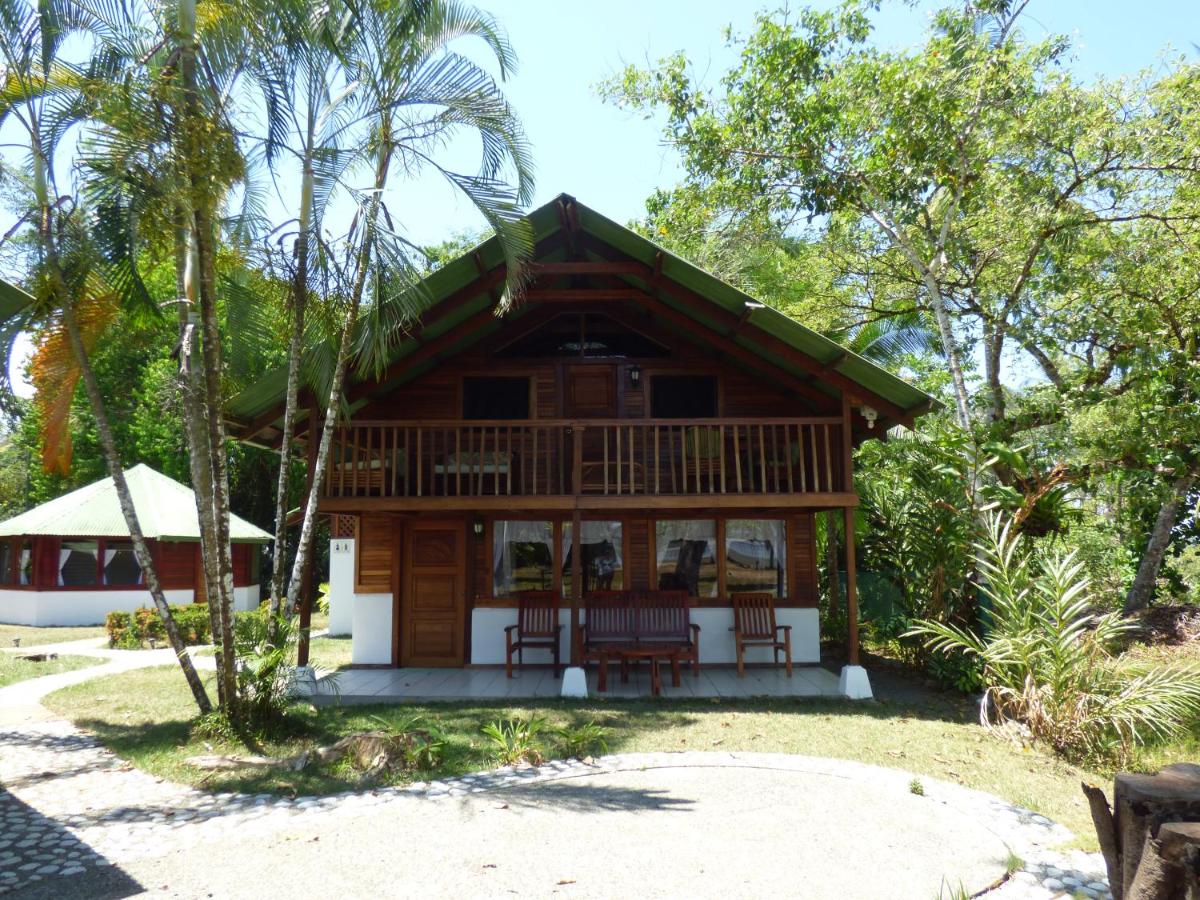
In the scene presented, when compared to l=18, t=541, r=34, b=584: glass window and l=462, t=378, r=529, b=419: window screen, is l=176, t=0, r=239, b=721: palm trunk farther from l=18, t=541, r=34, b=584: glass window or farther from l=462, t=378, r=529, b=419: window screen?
l=18, t=541, r=34, b=584: glass window

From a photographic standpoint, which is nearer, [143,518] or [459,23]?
[459,23]

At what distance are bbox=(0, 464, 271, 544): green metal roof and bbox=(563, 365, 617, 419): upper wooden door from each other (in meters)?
11.1

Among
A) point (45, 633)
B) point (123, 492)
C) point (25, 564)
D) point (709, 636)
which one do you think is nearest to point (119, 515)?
point (25, 564)

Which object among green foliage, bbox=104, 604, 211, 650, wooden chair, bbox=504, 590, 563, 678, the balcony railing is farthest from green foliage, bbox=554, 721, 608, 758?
green foliage, bbox=104, 604, 211, 650

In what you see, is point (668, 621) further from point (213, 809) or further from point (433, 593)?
point (213, 809)

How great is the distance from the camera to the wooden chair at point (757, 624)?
10.9 metres

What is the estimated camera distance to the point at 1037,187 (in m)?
11.8

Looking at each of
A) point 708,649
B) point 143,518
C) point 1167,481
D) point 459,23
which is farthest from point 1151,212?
point 143,518

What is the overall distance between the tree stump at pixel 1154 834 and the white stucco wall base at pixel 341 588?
52.4 feet

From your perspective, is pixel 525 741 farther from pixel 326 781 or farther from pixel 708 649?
pixel 708 649

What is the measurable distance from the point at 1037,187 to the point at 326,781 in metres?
12.3

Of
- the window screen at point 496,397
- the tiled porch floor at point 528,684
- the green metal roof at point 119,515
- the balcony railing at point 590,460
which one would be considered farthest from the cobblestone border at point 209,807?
the green metal roof at point 119,515

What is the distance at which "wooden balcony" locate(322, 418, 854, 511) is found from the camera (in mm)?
9656

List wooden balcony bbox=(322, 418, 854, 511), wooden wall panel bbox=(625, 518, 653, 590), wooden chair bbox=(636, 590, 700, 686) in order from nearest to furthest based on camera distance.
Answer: wooden balcony bbox=(322, 418, 854, 511) → wooden chair bbox=(636, 590, 700, 686) → wooden wall panel bbox=(625, 518, 653, 590)
